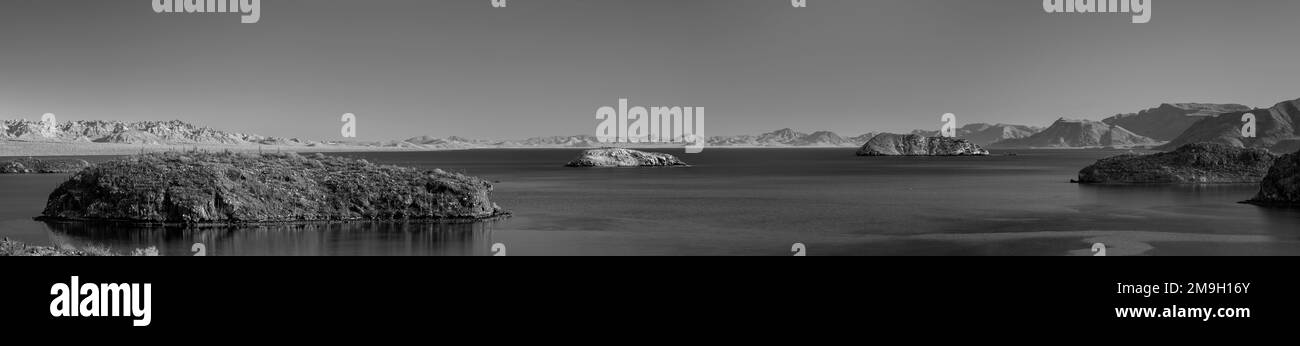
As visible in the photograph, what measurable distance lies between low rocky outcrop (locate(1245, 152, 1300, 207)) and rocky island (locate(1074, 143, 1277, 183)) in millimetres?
22120

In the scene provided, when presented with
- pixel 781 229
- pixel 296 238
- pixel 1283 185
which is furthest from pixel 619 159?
pixel 296 238

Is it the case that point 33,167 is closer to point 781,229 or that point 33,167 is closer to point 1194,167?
point 781,229

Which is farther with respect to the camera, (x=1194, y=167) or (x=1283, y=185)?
(x=1194, y=167)

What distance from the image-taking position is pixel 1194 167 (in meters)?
66.8

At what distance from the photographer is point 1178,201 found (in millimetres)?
49031

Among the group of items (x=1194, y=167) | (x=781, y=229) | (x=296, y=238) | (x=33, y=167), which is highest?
(x=33, y=167)

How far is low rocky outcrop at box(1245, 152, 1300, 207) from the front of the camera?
4294 centimetres

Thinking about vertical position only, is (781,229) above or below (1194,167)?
below

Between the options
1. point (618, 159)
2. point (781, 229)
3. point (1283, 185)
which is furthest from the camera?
point (618, 159)

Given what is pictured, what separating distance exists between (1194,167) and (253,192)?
64.7 m

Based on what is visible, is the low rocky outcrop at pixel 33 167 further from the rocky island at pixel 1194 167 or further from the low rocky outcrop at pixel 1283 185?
the low rocky outcrop at pixel 1283 185
